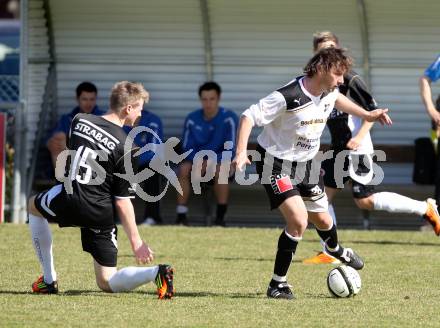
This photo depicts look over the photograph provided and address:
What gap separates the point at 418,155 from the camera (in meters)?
14.6

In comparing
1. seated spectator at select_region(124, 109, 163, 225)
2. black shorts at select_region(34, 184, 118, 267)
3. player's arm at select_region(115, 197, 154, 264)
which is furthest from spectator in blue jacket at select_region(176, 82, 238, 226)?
player's arm at select_region(115, 197, 154, 264)

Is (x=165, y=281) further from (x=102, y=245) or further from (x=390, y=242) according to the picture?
(x=390, y=242)

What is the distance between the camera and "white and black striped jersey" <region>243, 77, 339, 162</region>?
26.8ft

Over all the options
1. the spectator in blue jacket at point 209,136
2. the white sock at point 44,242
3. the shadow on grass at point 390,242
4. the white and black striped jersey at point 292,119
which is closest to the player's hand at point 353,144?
the white and black striped jersey at point 292,119

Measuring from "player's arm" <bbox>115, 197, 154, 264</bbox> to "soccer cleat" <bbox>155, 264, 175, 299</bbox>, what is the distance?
15 centimetres

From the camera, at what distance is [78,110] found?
48.8 feet

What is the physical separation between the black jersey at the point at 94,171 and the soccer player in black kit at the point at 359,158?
10.7 ft

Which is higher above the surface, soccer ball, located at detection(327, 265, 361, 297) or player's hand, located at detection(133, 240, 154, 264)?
player's hand, located at detection(133, 240, 154, 264)

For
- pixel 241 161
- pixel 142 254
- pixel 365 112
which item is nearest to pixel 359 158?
pixel 365 112

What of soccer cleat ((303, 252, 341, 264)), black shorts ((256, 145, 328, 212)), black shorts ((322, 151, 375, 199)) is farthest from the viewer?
black shorts ((322, 151, 375, 199))

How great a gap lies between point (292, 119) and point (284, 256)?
38.4 inches

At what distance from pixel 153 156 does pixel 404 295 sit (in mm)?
6628

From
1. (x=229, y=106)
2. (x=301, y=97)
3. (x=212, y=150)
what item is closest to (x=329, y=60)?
(x=301, y=97)

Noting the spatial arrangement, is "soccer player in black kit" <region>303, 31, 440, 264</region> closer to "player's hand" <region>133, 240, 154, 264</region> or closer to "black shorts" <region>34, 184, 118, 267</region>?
"black shorts" <region>34, 184, 118, 267</region>
